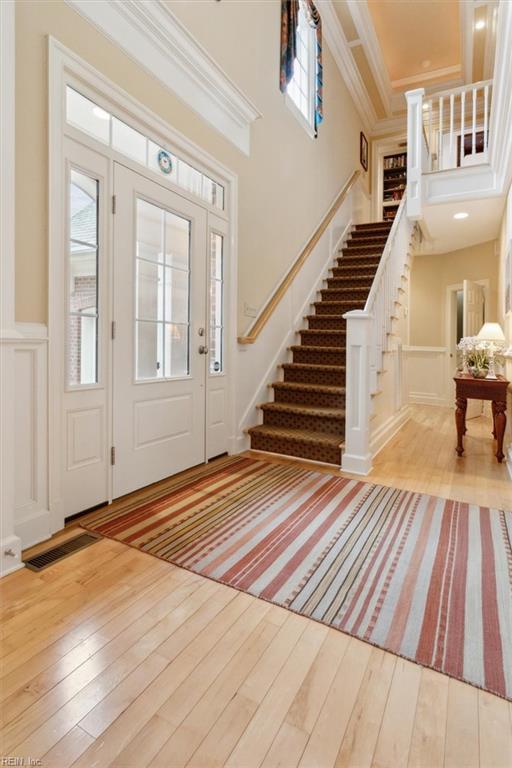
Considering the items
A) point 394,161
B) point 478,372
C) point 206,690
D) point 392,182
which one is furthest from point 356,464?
point 394,161

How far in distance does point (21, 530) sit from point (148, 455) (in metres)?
0.95

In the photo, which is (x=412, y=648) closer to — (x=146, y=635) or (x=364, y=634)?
(x=364, y=634)

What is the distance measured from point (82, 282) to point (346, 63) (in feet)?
22.0

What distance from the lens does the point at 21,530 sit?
1.93 m

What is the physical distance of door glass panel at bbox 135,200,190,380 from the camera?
269 centimetres

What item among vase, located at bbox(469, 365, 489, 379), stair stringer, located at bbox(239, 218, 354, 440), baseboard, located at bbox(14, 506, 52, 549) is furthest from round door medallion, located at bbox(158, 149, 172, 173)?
vase, located at bbox(469, 365, 489, 379)

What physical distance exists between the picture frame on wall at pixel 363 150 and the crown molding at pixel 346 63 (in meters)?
0.30

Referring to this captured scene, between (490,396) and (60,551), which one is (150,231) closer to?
(60,551)

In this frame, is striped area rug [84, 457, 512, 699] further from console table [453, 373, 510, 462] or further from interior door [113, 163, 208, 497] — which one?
console table [453, 373, 510, 462]

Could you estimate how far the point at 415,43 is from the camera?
6820 mm

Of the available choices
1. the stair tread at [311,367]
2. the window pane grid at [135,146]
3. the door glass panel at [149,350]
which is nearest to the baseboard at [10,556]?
the door glass panel at [149,350]

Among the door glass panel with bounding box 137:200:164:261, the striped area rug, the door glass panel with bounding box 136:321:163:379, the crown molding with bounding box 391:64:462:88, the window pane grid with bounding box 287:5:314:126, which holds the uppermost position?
the crown molding with bounding box 391:64:462:88

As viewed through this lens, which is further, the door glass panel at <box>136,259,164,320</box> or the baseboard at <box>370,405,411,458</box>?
the baseboard at <box>370,405,411,458</box>

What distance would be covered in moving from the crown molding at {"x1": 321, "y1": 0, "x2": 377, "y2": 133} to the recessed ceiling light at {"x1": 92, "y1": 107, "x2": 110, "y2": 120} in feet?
16.8
